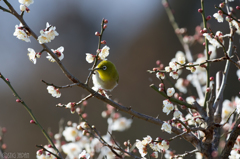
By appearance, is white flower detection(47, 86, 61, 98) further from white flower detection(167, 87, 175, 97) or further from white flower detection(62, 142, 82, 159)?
white flower detection(62, 142, 82, 159)

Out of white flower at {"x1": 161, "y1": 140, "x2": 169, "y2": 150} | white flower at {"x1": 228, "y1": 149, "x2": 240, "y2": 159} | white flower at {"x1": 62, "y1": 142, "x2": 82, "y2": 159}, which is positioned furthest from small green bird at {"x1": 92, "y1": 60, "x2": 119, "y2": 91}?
white flower at {"x1": 228, "y1": 149, "x2": 240, "y2": 159}

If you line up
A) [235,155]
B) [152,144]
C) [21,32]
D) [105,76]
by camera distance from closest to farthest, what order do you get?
[21,32] → [152,144] → [235,155] → [105,76]

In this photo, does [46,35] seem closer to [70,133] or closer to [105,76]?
[105,76]

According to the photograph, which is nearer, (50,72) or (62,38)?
(50,72)

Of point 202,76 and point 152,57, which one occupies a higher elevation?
point 152,57

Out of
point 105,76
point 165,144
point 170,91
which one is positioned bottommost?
point 165,144

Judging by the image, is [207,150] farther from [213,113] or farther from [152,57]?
[152,57]

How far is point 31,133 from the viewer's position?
714 centimetres

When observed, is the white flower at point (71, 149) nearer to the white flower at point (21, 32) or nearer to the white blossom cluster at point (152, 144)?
the white blossom cluster at point (152, 144)

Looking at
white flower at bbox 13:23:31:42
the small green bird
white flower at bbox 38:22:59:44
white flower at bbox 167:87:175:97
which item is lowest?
white flower at bbox 167:87:175:97

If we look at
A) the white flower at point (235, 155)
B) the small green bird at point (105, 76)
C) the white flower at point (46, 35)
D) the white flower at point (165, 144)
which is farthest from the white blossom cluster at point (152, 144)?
the small green bird at point (105, 76)

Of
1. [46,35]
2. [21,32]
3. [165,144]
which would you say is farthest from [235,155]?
[21,32]

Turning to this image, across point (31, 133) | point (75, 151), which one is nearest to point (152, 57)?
point (31, 133)

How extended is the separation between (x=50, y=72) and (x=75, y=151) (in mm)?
6344
